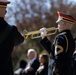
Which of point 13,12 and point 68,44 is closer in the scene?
point 68,44

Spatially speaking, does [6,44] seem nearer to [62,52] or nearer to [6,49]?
[6,49]

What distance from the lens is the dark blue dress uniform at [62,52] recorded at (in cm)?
770

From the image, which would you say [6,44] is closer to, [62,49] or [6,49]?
[6,49]

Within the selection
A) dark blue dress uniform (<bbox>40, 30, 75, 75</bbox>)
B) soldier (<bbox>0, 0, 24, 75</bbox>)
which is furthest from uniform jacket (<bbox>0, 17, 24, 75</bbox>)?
dark blue dress uniform (<bbox>40, 30, 75, 75</bbox>)

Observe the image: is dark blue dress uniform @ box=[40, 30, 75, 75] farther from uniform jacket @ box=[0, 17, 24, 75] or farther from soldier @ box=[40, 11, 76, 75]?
uniform jacket @ box=[0, 17, 24, 75]

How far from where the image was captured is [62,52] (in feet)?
25.4

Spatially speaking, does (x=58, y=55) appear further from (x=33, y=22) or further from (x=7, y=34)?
(x=33, y=22)

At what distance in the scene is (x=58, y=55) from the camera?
771 centimetres

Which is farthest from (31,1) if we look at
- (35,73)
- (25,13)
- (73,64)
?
(73,64)

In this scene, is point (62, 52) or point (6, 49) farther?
point (62, 52)

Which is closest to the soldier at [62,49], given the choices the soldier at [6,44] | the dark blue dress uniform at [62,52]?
the dark blue dress uniform at [62,52]

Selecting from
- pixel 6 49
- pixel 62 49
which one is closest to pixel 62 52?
pixel 62 49

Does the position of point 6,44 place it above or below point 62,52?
above

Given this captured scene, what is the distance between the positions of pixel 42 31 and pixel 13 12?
2435 cm
